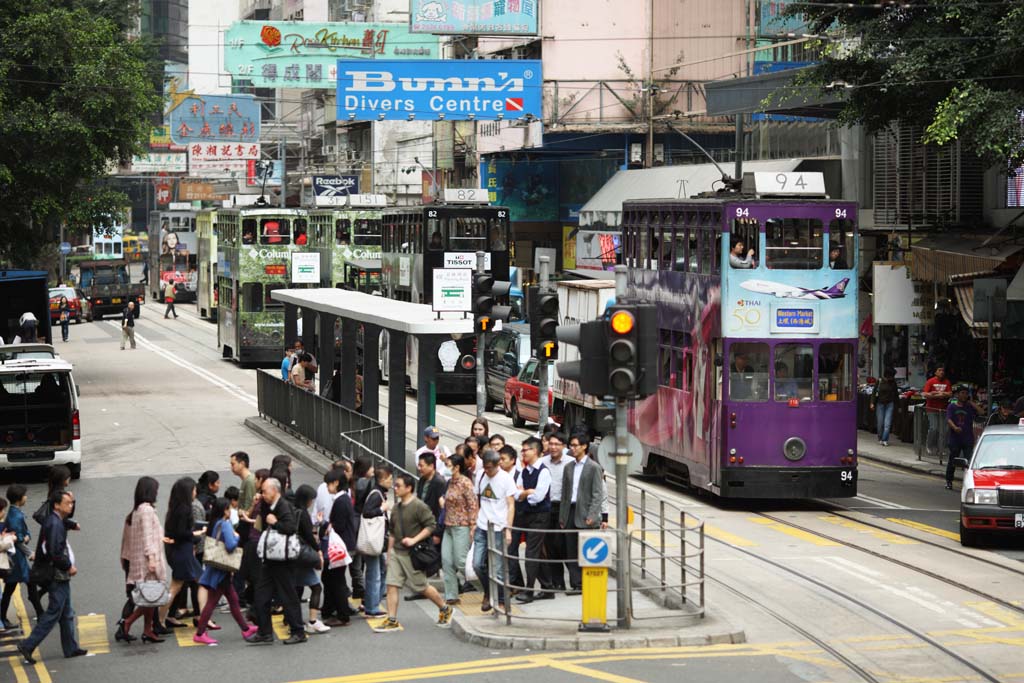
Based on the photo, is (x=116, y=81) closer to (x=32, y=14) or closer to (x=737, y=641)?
(x=32, y=14)

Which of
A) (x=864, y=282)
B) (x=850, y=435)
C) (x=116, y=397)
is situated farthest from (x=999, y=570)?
(x=116, y=397)

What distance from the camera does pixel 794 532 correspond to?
20.8m

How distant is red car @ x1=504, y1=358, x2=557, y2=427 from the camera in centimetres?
3253

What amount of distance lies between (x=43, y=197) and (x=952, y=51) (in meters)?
24.9

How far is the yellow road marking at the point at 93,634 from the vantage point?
14500mm

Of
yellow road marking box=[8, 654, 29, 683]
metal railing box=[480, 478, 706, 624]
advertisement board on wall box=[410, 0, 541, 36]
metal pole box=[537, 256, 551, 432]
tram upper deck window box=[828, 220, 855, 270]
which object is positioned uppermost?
advertisement board on wall box=[410, 0, 541, 36]

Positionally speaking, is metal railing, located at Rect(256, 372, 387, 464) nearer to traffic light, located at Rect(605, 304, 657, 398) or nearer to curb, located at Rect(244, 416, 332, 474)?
curb, located at Rect(244, 416, 332, 474)

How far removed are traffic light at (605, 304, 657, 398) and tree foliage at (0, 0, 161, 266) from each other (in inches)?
1086

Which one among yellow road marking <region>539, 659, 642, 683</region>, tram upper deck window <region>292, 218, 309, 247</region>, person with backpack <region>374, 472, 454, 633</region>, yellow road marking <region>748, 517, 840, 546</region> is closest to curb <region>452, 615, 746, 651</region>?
yellow road marking <region>539, 659, 642, 683</region>

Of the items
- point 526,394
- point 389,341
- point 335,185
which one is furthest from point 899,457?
point 335,185

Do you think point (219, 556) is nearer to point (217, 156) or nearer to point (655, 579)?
point (655, 579)

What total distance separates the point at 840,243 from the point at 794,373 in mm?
1879

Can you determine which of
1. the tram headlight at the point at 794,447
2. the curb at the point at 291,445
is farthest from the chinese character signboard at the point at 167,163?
the tram headlight at the point at 794,447

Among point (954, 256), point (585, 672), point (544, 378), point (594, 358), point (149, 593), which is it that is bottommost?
point (585, 672)
